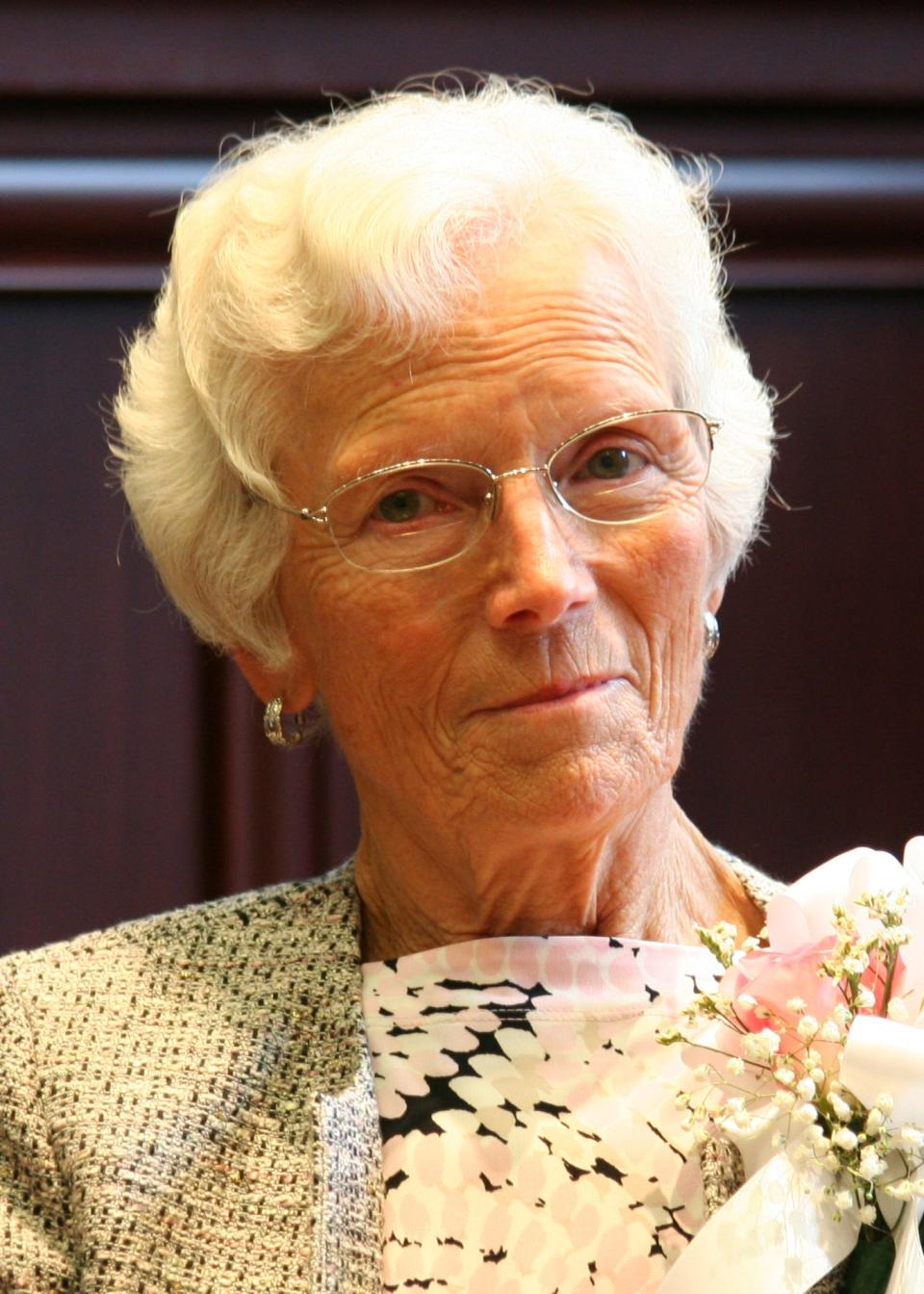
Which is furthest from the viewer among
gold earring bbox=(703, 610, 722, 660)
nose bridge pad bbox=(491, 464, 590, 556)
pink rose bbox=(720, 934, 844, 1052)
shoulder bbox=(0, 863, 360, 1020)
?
gold earring bbox=(703, 610, 722, 660)

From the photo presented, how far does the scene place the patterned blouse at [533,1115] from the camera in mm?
1592

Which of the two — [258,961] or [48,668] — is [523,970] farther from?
[48,668]

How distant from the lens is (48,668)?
8.29ft

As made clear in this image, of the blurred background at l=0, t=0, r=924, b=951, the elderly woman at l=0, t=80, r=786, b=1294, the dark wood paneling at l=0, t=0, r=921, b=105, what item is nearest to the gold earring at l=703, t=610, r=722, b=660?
the elderly woman at l=0, t=80, r=786, b=1294

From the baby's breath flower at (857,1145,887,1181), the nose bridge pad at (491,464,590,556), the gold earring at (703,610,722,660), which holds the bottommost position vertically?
the baby's breath flower at (857,1145,887,1181)

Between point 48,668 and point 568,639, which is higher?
point 48,668

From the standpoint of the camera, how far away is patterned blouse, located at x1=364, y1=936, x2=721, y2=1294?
1592 mm

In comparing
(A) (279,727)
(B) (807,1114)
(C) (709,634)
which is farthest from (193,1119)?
(C) (709,634)

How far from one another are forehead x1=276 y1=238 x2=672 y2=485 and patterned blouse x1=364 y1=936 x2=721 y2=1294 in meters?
0.51

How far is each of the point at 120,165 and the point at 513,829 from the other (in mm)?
1265

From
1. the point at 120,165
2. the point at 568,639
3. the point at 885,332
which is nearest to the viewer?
the point at 568,639

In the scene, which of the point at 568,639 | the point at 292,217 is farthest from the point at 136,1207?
the point at 292,217

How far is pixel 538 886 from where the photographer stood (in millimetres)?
1769

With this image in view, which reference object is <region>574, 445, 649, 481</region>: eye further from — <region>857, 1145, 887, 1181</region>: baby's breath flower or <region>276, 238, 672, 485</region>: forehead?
<region>857, 1145, 887, 1181</region>: baby's breath flower
